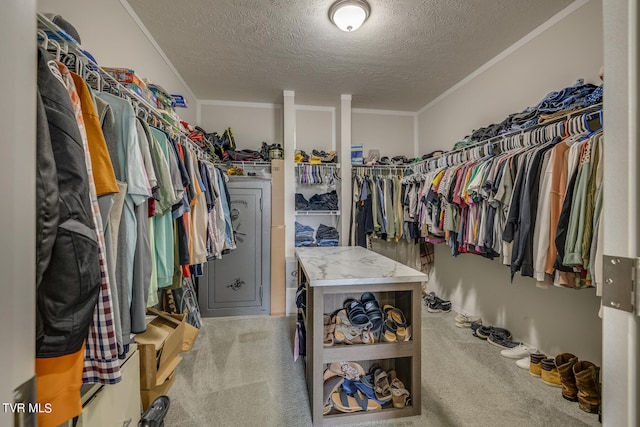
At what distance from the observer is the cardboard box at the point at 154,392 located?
1480 mm

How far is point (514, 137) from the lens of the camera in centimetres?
201

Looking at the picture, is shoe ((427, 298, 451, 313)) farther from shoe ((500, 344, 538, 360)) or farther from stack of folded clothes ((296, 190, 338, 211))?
stack of folded clothes ((296, 190, 338, 211))

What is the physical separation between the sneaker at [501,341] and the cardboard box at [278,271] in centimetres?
206

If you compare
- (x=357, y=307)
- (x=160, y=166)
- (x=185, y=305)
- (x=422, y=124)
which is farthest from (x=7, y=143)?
(x=422, y=124)

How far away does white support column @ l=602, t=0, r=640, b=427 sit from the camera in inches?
18.9

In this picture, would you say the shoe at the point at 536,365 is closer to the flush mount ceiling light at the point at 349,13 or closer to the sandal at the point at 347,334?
the sandal at the point at 347,334

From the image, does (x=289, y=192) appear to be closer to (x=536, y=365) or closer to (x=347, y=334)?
(x=347, y=334)

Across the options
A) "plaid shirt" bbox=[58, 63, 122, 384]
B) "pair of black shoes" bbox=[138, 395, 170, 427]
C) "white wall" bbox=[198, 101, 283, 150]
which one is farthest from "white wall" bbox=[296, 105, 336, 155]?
"plaid shirt" bbox=[58, 63, 122, 384]

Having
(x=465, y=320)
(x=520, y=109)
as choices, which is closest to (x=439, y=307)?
(x=465, y=320)

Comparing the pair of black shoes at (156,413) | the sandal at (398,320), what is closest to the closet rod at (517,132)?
the sandal at (398,320)

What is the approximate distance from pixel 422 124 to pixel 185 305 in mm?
3741

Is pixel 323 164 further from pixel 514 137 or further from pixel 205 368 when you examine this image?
pixel 205 368

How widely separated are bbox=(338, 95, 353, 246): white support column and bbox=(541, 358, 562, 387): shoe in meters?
2.04

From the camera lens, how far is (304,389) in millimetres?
1742
